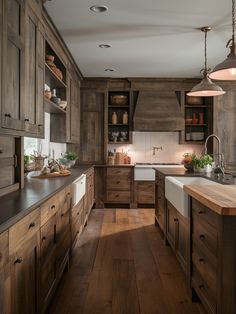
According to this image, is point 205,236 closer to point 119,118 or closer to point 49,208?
point 49,208

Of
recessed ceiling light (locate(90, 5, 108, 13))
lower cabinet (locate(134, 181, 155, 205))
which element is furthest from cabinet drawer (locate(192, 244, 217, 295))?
lower cabinet (locate(134, 181, 155, 205))

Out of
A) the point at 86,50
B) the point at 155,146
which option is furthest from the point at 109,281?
the point at 155,146

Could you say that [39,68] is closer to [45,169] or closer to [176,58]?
[45,169]

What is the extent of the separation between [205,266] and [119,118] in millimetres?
4874

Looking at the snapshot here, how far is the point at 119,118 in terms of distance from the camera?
6.62 metres

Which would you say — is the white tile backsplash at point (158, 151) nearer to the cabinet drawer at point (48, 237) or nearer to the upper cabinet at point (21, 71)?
the upper cabinet at point (21, 71)

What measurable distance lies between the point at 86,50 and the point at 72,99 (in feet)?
3.22

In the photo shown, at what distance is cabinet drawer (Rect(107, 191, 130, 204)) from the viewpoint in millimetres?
6211

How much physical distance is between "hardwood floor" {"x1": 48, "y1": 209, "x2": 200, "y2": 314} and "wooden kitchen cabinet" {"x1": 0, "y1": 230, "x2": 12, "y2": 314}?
1051 mm

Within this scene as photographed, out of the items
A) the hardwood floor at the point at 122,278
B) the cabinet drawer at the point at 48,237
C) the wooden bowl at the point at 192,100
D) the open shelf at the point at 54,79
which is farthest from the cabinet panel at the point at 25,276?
the wooden bowl at the point at 192,100

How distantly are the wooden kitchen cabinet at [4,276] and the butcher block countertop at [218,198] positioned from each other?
1.05 metres

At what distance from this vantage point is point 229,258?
1692 millimetres

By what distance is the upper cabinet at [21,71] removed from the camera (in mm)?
1941

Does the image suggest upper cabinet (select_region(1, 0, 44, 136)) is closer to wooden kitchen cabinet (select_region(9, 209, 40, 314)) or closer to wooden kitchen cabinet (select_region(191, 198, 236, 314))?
wooden kitchen cabinet (select_region(9, 209, 40, 314))
